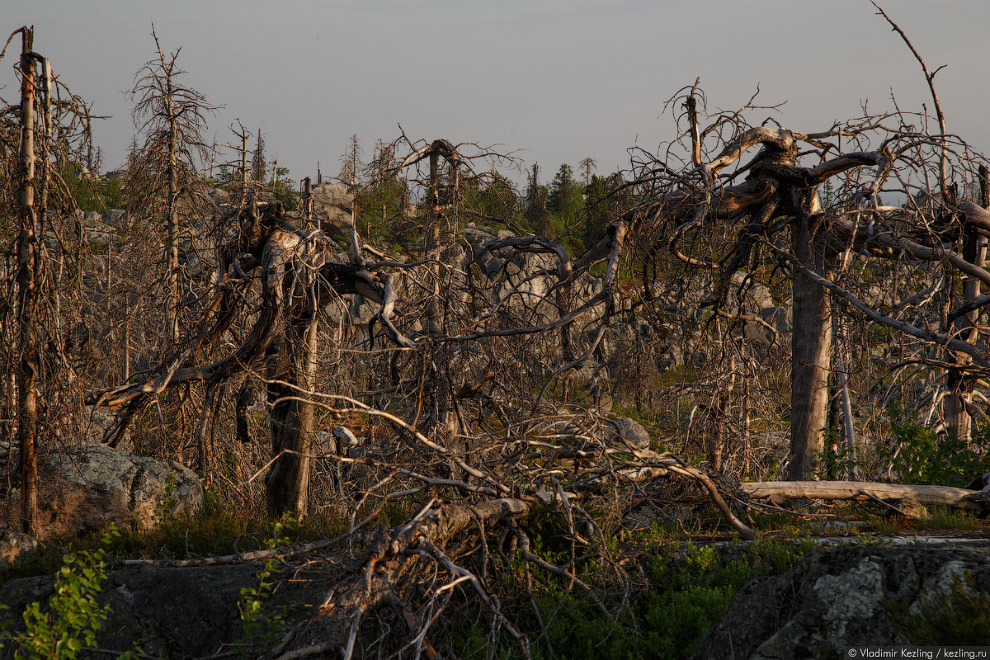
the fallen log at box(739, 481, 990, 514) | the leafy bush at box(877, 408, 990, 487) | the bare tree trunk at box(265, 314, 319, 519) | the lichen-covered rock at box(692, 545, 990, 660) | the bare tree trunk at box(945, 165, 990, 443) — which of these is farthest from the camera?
the bare tree trunk at box(945, 165, 990, 443)

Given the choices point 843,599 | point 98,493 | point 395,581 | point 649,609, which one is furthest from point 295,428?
point 843,599

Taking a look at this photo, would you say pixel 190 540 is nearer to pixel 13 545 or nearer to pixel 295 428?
pixel 295 428

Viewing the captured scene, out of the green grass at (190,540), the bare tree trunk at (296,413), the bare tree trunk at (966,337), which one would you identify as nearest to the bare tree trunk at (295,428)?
the bare tree trunk at (296,413)

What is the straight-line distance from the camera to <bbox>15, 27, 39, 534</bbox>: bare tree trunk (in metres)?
7.60

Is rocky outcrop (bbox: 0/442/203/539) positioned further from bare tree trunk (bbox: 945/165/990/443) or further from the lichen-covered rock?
bare tree trunk (bbox: 945/165/990/443)

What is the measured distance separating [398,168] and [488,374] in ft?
8.65

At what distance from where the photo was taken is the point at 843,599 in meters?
3.26

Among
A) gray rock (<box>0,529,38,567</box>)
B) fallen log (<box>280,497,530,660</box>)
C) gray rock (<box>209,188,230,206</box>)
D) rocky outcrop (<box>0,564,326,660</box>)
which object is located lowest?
gray rock (<box>0,529,38,567</box>)

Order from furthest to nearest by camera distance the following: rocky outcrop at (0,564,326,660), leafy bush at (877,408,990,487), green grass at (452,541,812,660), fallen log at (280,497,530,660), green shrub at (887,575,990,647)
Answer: leafy bush at (877,408,990,487) → rocky outcrop at (0,564,326,660) → green grass at (452,541,812,660) → fallen log at (280,497,530,660) → green shrub at (887,575,990,647)

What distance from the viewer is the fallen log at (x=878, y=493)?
250 inches

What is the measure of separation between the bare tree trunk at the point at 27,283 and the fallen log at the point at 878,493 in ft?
25.3

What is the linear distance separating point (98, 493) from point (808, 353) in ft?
29.9

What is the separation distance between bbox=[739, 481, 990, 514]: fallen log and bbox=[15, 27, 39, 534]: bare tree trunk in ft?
25.3

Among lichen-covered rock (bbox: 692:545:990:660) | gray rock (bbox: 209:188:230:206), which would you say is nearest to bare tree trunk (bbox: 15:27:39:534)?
gray rock (bbox: 209:188:230:206)
